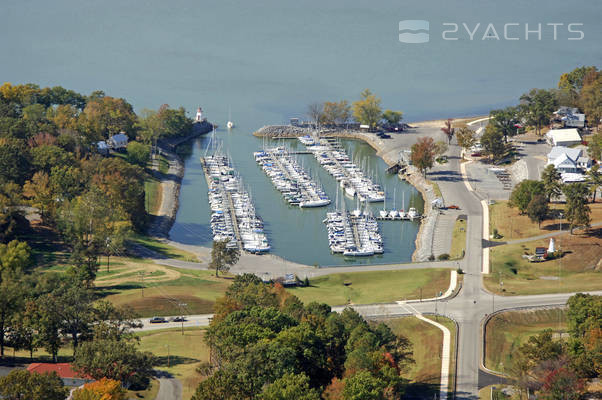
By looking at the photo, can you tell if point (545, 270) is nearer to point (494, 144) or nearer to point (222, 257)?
point (222, 257)

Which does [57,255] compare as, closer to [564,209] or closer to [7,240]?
[7,240]

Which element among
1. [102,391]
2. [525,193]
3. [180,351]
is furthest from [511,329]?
[102,391]

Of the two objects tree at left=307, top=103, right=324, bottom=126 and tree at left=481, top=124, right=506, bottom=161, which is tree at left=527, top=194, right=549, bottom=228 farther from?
tree at left=307, top=103, right=324, bottom=126

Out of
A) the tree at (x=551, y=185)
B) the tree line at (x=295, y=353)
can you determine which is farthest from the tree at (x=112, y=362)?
the tree at (x=551, y=185)

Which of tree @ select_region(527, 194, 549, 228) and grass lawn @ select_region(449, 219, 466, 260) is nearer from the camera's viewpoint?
grass lawn @ select_region(449, 219, 466, 260)

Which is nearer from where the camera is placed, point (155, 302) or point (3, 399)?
point (3, 399)

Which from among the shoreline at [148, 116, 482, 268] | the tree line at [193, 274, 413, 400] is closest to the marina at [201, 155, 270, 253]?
the shoreline at [148, 116, 482, 268]

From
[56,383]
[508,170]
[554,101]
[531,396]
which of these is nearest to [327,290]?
[531,396]

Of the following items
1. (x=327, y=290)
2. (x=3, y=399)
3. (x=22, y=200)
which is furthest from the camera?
(x=22, y=200)
